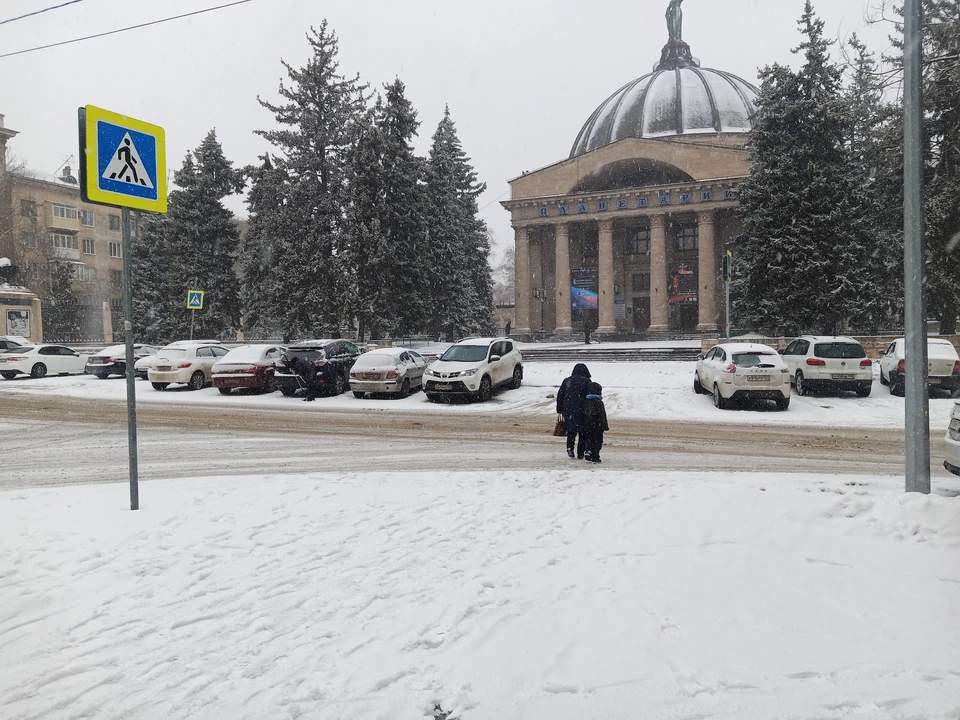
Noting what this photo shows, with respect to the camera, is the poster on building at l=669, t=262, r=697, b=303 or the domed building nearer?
the domed building

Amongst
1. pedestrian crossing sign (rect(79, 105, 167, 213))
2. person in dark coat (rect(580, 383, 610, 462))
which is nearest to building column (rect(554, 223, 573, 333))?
person in dark coat (rect(580, 383, 610, 462))

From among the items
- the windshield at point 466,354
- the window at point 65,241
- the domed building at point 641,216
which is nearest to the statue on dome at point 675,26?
the domed building at point 641,216

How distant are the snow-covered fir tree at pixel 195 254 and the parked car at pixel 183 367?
2052 cm

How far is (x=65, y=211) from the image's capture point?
58.0m

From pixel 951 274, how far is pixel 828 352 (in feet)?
39.9

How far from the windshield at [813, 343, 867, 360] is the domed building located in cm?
2974

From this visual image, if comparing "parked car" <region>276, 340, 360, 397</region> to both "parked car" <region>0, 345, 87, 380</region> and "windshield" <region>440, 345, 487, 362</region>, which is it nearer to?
"windshield" <region>440, 345, 487, 362</region>

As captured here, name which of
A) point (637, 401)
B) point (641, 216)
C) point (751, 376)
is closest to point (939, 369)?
point (751, 376)

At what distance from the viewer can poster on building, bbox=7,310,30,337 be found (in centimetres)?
Result: 3262

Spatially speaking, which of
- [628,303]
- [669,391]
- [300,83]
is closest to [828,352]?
[669,391]

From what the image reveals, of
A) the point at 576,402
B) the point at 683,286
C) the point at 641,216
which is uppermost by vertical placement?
the point at 641,216

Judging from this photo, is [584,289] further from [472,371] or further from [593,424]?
[593,424]

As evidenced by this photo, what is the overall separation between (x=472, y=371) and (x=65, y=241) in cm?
5751

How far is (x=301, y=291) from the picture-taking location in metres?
32.7
